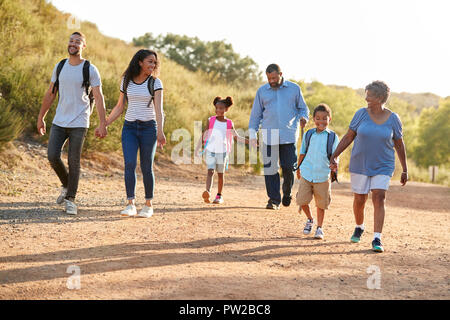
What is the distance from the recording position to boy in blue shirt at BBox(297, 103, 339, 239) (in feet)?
20.7

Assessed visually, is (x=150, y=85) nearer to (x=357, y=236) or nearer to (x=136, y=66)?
(x=136, y=66)

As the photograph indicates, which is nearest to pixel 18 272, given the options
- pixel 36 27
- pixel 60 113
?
pixel 60 113

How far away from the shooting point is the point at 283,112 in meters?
8.26

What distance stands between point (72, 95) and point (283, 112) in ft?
10.7

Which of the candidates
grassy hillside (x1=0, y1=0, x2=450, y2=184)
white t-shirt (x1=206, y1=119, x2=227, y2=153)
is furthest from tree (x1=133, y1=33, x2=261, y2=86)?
white t-shirt (x1=206, y1=119, x2=227, y2=153)

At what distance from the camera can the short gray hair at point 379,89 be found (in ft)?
18.9

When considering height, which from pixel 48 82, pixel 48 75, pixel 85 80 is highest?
pixel 48 75

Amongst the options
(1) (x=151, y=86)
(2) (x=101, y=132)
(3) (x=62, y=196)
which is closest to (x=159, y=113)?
(1) (x=151, y=86)

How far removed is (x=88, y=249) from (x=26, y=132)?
7790mm

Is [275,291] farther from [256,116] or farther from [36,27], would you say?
[36,27]

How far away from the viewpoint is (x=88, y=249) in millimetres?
5176

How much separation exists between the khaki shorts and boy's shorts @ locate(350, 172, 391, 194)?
37 cm

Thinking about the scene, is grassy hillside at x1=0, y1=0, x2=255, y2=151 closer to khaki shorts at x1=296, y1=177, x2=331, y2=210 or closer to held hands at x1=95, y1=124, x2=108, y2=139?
held hands at x1=95, y1=124, x2=108, y2=139

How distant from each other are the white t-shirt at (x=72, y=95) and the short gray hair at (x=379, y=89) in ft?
11.2
